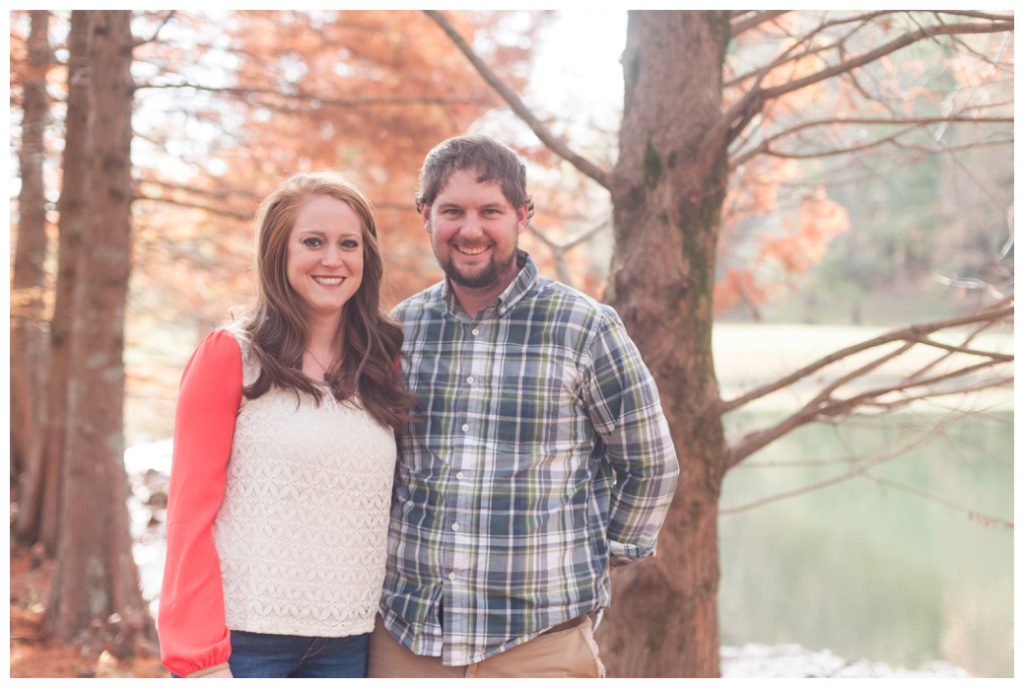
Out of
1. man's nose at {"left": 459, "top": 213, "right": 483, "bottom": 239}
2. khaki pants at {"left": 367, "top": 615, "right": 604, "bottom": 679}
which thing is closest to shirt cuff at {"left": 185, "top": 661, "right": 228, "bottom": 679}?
khaki pants at {"left": 367, "top": 615, "right": 604, "bottom": 679}

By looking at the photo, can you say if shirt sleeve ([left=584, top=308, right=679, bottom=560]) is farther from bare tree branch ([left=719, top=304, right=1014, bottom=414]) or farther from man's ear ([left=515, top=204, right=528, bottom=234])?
bare tree branch ([left=719, top=304, right=1014, bottom=414])

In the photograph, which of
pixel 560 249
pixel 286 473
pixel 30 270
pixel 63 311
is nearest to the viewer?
pixel 286 473

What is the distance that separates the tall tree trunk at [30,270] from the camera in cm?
572

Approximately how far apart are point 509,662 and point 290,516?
2.02 feet

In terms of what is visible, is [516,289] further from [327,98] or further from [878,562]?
[878,562]

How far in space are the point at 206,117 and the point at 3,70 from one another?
405 centimetres

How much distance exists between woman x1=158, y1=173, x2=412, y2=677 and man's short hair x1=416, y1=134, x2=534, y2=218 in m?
0.19

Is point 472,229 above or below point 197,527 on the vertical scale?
above

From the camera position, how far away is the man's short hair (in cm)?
223

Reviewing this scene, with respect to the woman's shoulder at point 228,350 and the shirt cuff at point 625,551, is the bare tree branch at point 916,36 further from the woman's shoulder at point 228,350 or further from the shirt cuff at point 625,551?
the woman's shoulder at point 228,350

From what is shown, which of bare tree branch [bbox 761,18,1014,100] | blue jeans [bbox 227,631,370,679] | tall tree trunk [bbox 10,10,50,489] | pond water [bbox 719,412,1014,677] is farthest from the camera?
pond water [bbox 719,412,1014,677]

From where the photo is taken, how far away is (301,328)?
221 centimetres

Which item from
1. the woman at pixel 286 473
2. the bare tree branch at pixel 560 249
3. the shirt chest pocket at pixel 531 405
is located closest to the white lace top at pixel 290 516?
the woman at pixel 286 473

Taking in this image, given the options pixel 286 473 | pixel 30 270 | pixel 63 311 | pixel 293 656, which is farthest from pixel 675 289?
pixel 30 270
